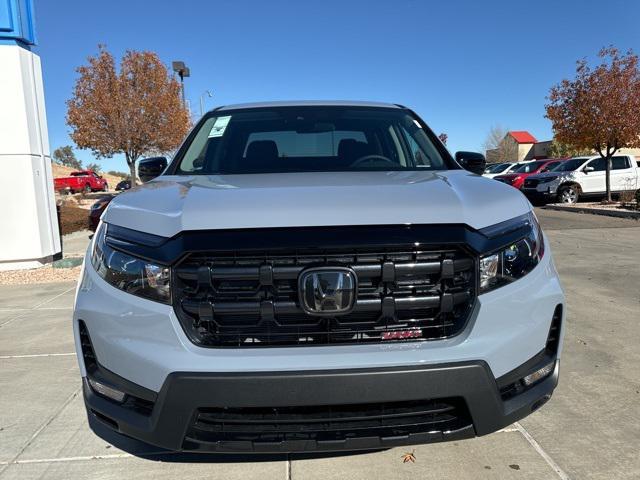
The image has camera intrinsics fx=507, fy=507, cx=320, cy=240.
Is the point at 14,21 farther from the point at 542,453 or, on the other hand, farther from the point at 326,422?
the point at 542,453

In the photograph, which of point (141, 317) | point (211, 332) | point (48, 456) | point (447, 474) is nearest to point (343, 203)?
point (211, 332)

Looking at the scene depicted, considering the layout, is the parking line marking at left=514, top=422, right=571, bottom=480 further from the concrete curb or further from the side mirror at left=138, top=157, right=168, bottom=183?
the concrete curb

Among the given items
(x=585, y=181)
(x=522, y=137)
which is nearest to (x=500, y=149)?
(x=522, y=137)

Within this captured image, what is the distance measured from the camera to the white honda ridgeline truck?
6.00ft

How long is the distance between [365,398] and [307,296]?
1.38ft

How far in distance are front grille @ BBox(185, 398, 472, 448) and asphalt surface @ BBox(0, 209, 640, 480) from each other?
0.62m

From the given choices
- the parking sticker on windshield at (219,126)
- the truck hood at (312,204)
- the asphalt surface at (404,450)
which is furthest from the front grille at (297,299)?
the parking sticker on windshield at (219,126)

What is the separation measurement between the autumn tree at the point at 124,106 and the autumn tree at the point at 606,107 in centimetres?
1696

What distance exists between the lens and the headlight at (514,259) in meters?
1.97

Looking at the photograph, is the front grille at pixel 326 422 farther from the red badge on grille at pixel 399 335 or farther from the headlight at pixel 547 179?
the headlight at pixel 547 179

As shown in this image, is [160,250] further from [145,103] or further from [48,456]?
[145,103]

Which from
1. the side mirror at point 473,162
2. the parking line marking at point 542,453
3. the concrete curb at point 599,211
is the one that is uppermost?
the side mirror at point 473,162

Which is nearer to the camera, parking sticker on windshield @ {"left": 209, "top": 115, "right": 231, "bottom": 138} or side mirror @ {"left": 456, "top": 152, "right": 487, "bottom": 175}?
side mirror @ {"left": 456, "top": 152, "right": 487, "bottom": 175}

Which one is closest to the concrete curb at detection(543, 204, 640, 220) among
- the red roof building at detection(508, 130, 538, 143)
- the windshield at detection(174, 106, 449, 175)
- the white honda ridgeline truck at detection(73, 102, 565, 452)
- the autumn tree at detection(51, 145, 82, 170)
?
the windshield at detection(174, 106, 449, 175)
